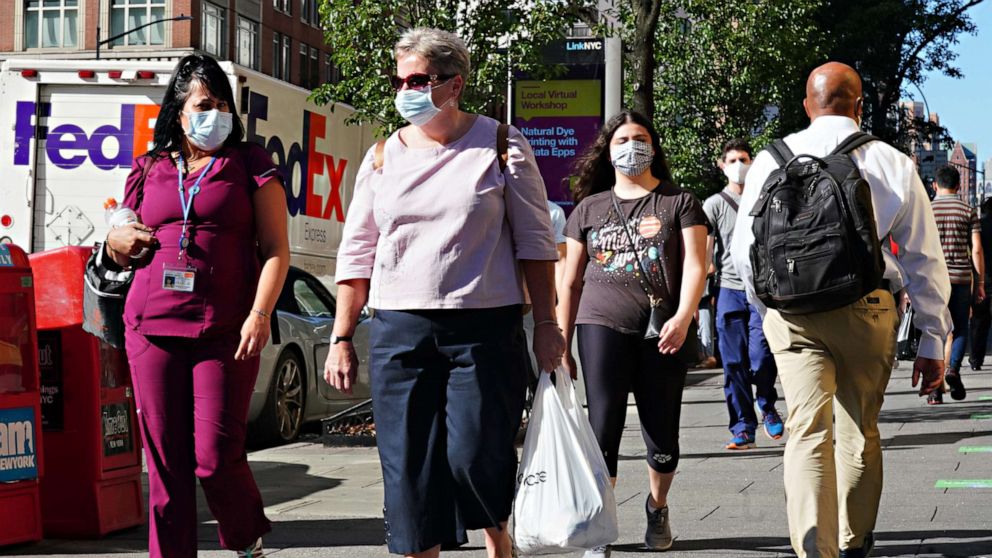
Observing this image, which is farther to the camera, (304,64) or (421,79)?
(304,64)

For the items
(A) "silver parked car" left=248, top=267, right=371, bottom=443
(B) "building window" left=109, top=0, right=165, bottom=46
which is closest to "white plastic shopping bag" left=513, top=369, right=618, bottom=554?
(A) "silver parked car" left=248, top=267, right=371, bottom=443

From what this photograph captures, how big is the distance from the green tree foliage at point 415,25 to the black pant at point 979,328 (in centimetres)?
559

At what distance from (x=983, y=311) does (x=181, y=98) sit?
43.9ft

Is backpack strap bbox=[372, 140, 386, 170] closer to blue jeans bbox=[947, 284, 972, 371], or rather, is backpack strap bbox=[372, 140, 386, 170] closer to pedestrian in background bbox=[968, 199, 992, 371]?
blue jeans bbox=[947, 284, 972, 371]

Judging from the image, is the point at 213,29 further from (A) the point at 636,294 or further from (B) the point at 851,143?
(B) the point at 851,143

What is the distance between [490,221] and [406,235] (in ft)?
0.83

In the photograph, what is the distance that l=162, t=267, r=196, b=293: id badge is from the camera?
194 inches

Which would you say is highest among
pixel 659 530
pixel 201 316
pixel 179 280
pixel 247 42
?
pixel 247 42

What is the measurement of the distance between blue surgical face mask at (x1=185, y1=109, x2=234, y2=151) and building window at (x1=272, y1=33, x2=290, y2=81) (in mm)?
59662

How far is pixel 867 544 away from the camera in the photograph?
A: 5.30m

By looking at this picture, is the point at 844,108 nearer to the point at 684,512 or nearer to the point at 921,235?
the point at 921,235

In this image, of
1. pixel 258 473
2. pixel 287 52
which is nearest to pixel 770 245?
pixel 258 473

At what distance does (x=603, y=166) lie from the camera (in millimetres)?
6621

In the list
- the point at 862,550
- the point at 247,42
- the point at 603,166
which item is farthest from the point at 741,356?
the point at 247,42
